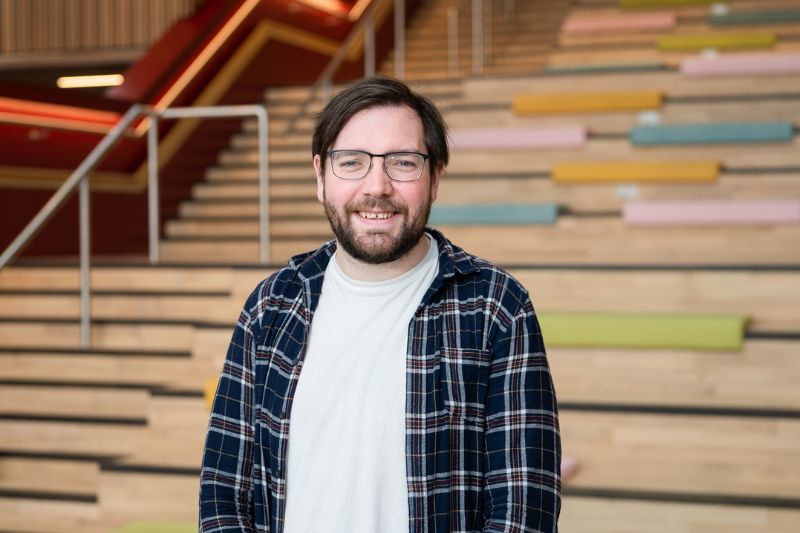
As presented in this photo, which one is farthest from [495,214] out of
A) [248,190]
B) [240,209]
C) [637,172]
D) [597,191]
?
[248,190]

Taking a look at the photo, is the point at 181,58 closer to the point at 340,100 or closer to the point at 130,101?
the point at 130,101

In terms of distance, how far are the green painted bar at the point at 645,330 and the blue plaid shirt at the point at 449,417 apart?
222 centimetres

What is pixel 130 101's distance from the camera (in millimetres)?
6430

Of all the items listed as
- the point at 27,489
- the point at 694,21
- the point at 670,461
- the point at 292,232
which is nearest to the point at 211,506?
the point at 670,461

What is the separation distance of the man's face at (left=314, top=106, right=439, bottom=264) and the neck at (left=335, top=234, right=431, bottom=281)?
0.02m

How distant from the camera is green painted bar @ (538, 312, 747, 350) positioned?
349 centimetres

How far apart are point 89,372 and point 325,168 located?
Answer: 3282 mm

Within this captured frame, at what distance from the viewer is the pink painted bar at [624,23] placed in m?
7.34

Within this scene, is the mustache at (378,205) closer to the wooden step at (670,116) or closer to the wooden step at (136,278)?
the wooden step at (136,278)

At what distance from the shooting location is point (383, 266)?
1413mm

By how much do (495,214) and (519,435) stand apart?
3595 millimetres

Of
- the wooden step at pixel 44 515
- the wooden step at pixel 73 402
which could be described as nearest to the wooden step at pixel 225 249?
the wooden step at pixel 73 402

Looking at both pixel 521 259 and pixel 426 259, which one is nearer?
pixel 426 259

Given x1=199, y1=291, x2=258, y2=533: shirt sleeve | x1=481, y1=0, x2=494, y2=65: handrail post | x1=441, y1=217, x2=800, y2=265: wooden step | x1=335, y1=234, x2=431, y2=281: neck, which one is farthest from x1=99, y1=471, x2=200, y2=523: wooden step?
x1=481, y1=0, x2=494, y2=65: handrail post
